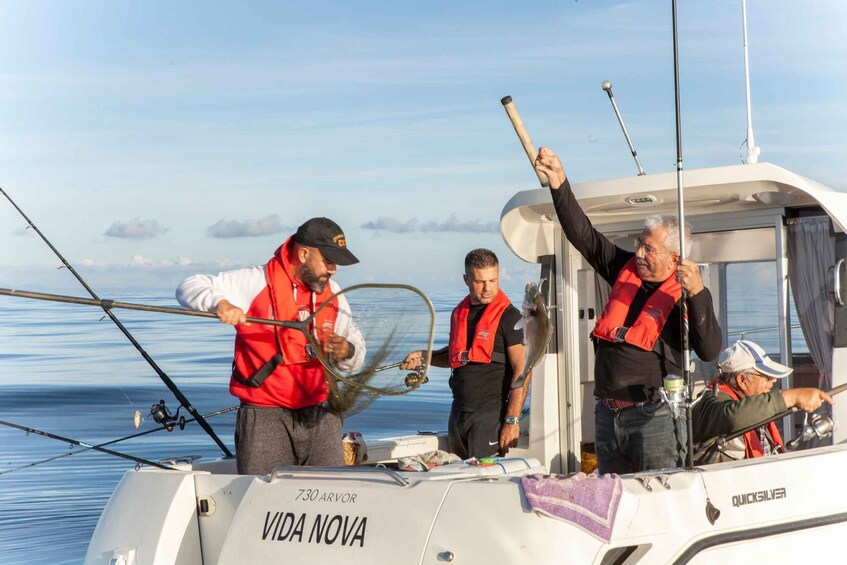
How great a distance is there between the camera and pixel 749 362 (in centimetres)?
556

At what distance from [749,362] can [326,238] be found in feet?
7.35

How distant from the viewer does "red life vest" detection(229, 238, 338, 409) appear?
495cm

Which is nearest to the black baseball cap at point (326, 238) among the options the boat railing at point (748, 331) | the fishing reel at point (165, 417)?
the fishing reel at point (165, 417)

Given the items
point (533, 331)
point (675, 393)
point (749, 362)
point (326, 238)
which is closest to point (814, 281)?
point (749, 362)

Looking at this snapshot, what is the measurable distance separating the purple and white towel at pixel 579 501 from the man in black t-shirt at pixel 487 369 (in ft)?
7.47

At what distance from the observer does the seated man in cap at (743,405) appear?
16.2 ft

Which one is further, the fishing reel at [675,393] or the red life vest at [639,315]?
the red life vest at [639,315]

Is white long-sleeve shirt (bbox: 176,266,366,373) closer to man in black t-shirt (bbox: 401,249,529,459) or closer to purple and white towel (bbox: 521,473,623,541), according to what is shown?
man in black t-shirt (bbox: 401,249,529,459)

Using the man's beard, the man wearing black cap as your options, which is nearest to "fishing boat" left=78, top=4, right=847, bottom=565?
the man wearing black cap

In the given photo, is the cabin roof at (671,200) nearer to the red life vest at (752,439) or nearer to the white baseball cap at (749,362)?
the white baseball cap at (749,362)

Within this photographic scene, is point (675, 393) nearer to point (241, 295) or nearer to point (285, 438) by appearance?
point (285, 438)

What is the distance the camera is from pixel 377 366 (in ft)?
17.0

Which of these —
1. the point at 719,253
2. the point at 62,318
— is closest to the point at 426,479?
the point at 719,253

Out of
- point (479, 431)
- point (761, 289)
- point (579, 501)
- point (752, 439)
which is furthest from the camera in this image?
point (761, 289)
